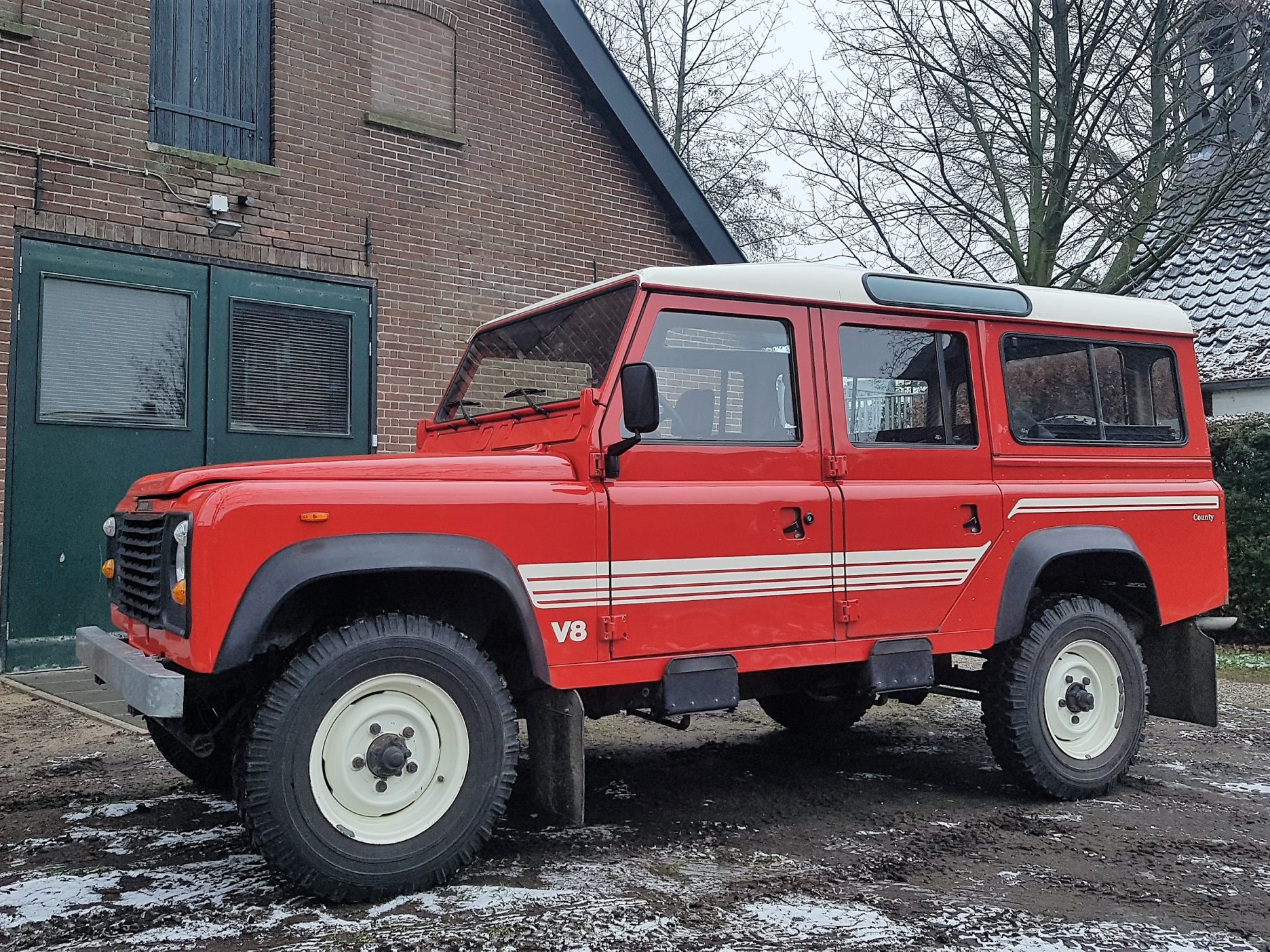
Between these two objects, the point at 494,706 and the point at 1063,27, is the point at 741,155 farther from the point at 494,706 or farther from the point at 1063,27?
the point at 494,706

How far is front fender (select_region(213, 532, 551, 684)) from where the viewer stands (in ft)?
10.9

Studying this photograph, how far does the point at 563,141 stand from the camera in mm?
10641

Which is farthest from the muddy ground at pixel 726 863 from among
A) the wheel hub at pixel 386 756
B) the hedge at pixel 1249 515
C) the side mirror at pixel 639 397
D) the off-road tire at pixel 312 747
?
the hedge at pixel 1249 515

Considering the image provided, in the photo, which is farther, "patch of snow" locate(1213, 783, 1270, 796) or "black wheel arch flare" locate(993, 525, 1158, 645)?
"patch of snow" locate(1213, 783, 1270, 796)

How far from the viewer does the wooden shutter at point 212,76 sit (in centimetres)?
844

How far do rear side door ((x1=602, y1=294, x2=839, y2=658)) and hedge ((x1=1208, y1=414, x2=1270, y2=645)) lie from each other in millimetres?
6871

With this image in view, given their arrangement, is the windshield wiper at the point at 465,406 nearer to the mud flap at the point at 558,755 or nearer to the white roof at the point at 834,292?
the white roof at the point at 834,292

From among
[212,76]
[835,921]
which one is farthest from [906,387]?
[212,76]

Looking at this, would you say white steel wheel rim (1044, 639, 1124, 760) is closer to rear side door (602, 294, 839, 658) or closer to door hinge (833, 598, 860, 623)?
door hinge (833, 598, 860, 623)

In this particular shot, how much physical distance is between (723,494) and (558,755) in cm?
114

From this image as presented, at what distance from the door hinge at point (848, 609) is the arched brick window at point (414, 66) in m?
6.84

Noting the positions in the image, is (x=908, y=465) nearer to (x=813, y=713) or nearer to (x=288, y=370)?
(x=813, y=713)

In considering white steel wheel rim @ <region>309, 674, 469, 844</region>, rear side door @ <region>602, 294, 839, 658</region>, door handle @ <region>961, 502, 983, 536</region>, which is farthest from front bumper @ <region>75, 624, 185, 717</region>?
door handle @ <region>961, 502, 983, 536</region>

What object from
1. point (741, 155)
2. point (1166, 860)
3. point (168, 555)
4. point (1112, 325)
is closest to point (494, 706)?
point (168, 555)
